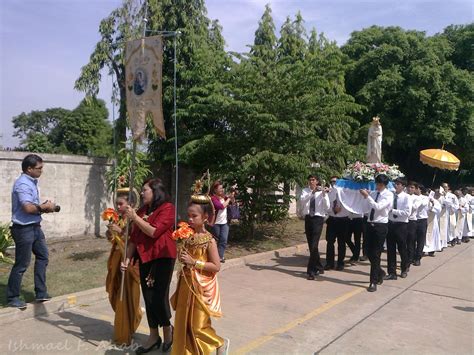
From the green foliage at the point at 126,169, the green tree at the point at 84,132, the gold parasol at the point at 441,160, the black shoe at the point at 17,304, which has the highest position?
the green tree at the point at 84,132

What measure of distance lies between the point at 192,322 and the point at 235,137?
7032 millimetres

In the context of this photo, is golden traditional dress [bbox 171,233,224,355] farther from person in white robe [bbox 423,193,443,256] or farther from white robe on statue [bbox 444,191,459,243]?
white robe on statue [bbox 444,191,459,243]

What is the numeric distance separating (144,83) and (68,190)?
20.0ft

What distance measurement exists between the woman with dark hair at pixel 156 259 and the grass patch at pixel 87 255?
7.32ft

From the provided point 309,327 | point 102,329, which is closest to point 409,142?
point 309,327

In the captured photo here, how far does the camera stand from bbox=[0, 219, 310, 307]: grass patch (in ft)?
22.2

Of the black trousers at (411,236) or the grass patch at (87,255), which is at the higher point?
the black trousers at (411,236)

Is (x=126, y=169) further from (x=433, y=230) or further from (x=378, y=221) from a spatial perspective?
(x=433, y=230)

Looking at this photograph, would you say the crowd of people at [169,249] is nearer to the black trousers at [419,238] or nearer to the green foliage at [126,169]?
the black trousers at [419,238]

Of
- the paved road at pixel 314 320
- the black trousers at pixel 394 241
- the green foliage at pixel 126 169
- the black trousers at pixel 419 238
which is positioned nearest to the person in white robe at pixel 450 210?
the black trousers at pixel 419 238

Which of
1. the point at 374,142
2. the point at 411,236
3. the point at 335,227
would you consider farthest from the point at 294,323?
the point at 374,142

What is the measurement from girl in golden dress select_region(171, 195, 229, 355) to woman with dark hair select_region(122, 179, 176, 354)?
1.03 ft

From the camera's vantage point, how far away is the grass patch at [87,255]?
6781 millimetres

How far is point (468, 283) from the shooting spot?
848cm
